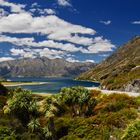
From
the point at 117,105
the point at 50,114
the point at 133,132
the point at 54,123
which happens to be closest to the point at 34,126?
the point at 50,114

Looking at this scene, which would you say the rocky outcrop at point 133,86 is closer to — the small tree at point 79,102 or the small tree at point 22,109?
the small tree at point 79,102

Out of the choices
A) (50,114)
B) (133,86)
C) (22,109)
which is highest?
(133,86)

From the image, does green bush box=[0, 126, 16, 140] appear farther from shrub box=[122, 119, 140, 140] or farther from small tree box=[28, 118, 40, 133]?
shrub box=[122, 119, 140, 140]

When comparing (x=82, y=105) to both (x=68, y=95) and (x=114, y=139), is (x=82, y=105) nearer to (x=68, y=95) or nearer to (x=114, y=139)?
(x=68, y=95)

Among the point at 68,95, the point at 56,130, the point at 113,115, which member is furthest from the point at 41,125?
the point at 68,95

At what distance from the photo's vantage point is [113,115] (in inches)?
3346

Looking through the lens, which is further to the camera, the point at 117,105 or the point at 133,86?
the point at 133,86

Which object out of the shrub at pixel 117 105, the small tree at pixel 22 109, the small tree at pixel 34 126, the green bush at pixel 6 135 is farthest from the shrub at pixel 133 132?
the shrub at pixel 117 105

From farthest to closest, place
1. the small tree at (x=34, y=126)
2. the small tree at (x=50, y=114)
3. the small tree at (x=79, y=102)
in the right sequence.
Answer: the small tree at (x=79, y=102) < the small tree at (x=34, y=126) < the small tree at (x=50, y=114)

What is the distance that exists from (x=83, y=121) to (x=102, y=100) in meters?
39.9

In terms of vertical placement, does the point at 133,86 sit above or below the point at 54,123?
above

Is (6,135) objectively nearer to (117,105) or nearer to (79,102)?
(79,102)

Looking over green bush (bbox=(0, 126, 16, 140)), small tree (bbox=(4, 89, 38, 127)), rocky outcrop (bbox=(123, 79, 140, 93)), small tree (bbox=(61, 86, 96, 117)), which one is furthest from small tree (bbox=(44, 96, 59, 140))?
rocky outcrop (bbox=(123, 79, 140, 93))

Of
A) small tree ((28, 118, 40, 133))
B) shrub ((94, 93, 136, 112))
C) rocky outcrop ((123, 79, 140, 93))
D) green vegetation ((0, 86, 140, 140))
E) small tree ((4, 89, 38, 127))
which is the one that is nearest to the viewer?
green vegetation ((0, 86, 140, 140))
